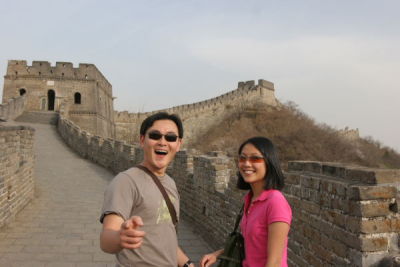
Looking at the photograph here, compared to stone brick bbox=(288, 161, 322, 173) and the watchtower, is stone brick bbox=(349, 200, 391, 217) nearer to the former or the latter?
stone brick bbox=(288, 161, 322, 173)

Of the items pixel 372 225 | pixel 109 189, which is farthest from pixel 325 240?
pixel 109 189

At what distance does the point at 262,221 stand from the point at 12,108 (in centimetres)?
2570

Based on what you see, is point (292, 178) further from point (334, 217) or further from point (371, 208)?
point (371, 208)

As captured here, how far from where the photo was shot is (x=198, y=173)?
7.14 metres

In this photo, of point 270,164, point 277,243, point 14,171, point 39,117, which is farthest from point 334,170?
point 39,117

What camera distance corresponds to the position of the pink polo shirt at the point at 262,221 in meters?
2.12

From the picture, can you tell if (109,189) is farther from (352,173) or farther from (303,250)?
(303,250)

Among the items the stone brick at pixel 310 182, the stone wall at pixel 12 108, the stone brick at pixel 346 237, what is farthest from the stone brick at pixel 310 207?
the stone wall at pixel 12 108

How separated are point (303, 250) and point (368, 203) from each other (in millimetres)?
1033

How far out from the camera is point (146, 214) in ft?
6.88

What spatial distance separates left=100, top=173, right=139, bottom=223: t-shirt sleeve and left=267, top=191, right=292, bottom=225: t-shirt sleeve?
30.2 inches

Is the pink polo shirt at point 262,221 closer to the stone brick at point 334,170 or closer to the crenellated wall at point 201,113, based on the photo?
the stone brick at point 334,170

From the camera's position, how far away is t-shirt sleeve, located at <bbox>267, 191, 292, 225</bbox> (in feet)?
6.84

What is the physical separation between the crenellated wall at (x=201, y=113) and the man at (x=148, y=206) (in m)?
33.5
